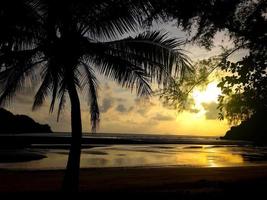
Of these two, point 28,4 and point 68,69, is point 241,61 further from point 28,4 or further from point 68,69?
point 28,4

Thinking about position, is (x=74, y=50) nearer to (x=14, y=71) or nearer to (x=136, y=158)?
(x=14, y=71)

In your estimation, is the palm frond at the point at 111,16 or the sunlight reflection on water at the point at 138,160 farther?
→ the sunlight reflection on water at the point at 138,160

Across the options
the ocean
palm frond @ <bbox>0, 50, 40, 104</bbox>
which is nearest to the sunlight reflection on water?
the ocean

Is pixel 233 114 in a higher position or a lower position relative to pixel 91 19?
lower

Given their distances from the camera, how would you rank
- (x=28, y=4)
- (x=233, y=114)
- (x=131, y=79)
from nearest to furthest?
(x=28, y=4), (x=131, y=79), (x=233, y=114)

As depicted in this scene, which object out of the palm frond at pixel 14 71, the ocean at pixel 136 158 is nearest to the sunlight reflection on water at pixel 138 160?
the ocean at pixel 136 158

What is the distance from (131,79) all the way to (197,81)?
573 centimetres

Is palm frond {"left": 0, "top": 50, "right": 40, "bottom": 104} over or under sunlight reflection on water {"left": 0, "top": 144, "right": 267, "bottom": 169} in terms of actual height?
over

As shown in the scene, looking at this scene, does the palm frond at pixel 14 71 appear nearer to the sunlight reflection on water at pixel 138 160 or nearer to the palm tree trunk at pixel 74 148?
the palm tree trunk at pixel 74 148

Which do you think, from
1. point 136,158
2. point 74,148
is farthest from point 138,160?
point 74,148

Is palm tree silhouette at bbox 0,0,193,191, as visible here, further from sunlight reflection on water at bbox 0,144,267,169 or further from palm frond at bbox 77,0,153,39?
sunlight reflection on water at bbox 0,144,267,169

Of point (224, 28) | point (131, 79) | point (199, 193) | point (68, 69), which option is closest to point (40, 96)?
point (68, 69)

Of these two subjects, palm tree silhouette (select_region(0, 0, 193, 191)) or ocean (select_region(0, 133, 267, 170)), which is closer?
palm tree silhouette (select_region(0, 0, 193, 191))

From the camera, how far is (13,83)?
12906 millimetres
